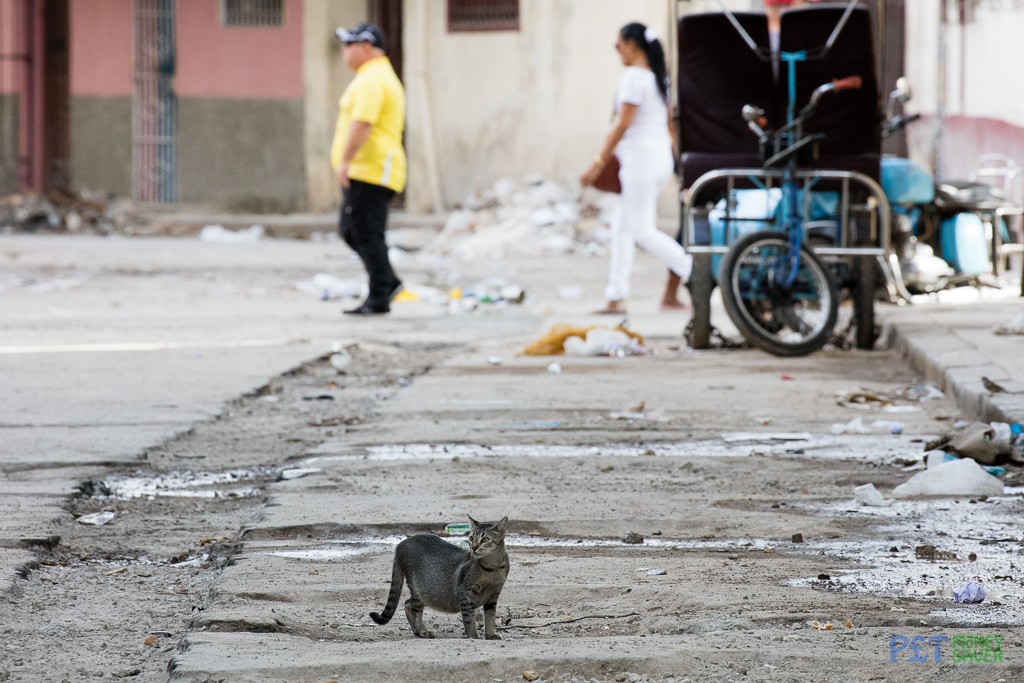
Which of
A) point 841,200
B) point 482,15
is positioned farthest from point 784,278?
point 482,15

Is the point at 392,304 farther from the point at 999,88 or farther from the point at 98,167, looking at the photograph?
the point at 98,167

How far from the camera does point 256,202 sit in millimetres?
19766

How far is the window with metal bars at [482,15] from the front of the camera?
61.2 feet

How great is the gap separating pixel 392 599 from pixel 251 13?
16.9 metres

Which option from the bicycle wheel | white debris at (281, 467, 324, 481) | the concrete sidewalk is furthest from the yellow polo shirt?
white debris at (281, 467, 324, 481)

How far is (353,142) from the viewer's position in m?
10.4

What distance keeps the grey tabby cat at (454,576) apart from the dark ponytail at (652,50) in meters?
7.08

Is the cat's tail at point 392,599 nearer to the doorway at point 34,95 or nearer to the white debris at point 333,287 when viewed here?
the white debris at point 333,287

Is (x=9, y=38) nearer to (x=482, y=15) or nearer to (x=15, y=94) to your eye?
(x=15, y=94)

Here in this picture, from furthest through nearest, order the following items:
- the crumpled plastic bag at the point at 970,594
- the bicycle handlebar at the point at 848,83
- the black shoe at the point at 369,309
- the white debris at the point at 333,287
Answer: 1. the white debris at the point at 333,287
2. the black shoe at the point at 369,309
3. the bicycle handlebar at the point at 848,83
4. the crumpled plastic bag at the point at 970,594

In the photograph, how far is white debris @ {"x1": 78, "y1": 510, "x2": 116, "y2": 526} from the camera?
15.0 ft

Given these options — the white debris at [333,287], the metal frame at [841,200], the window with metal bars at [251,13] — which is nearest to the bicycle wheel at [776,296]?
the metal frame at [841,200]

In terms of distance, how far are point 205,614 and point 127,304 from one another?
838 cm

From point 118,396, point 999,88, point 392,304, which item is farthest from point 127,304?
point 999,88
